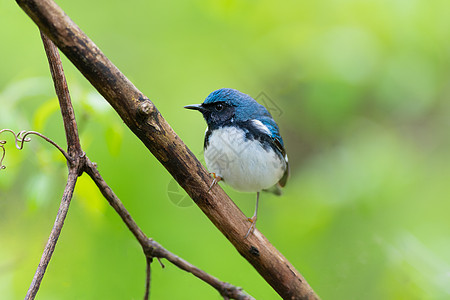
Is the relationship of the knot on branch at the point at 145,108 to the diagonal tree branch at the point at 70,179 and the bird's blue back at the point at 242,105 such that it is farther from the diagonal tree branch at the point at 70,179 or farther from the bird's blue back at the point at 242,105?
the bird's blue back at the point at 242,105

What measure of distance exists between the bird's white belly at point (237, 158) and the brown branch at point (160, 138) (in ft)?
2.80

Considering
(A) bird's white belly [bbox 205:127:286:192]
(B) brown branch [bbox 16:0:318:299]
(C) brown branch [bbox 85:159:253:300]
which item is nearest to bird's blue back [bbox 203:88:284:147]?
(A) bird's white belly [bbox 205:127:286:192]

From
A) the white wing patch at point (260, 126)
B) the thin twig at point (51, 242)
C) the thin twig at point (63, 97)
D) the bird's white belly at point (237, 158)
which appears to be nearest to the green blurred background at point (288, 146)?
the bird's white belly at point (237, 158)

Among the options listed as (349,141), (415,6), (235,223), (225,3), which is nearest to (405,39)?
(415,6)

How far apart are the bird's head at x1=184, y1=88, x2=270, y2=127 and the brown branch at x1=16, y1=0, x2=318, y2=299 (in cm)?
104

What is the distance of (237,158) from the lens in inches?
107

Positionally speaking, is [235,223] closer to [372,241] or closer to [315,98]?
[315,98]

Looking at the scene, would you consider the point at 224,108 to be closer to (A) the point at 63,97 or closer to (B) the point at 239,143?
(B) the point at 239,143

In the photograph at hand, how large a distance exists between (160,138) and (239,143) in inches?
47.7

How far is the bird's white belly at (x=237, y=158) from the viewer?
8.93ft

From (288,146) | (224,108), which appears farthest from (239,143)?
(288,146)

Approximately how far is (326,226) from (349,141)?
0.64 meters

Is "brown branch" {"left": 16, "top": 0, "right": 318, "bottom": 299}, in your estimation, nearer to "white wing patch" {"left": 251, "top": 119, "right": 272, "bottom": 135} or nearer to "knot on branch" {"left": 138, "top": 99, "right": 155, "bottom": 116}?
"knot on branch" {"left": 138, "top": 99, "right": 155, "bottom": 116}

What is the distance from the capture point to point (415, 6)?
3053 mm
